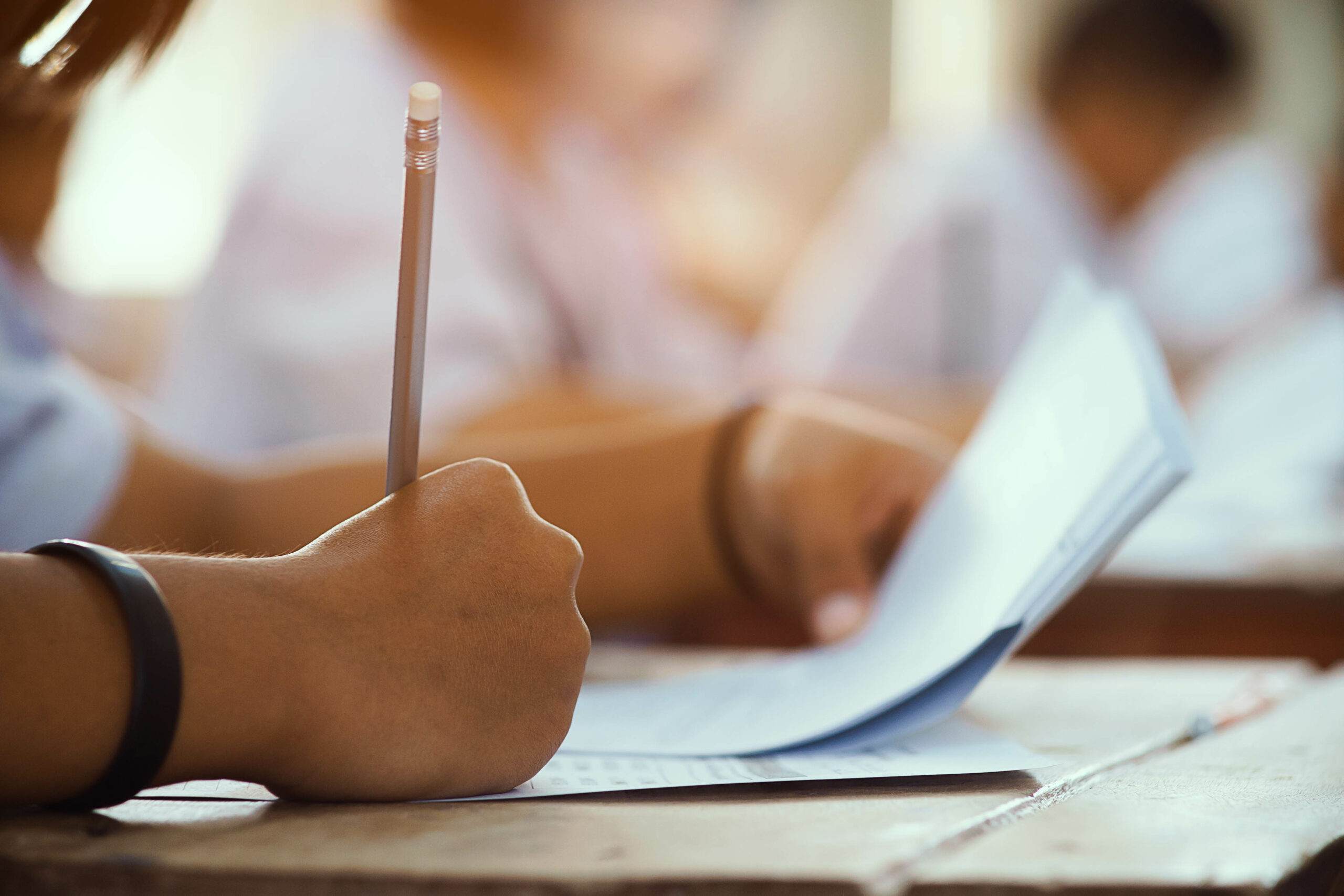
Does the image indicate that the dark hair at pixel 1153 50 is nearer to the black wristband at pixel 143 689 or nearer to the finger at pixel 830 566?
the finger at pixel 830 566

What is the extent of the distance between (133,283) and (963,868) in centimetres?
180

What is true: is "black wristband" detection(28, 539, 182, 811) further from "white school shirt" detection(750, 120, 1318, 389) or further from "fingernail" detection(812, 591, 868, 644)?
"white school shirt" detection(750, 120, 1318, 389)

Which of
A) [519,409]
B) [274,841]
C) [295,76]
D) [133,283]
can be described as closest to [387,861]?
[274,841]

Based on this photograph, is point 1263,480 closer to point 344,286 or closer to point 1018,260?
point 344,286

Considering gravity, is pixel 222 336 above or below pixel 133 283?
below

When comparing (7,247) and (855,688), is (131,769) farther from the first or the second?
(7,247)

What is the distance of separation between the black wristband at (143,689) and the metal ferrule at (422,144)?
9cm

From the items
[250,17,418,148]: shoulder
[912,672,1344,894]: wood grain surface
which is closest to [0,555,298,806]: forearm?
[912,672,1344,894]: wood grain surface

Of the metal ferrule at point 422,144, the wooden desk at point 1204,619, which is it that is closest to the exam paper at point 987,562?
the metal ferrule at point 422,144

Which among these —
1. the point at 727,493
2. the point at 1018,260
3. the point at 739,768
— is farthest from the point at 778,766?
the point at 1018,260

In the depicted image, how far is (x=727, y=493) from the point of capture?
0.45 metres

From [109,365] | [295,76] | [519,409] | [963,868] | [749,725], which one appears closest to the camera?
[963,868]

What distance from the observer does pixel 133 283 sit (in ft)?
5.53

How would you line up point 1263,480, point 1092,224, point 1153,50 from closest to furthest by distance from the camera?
point 1263,480, point 1153,50, point 1092,224
